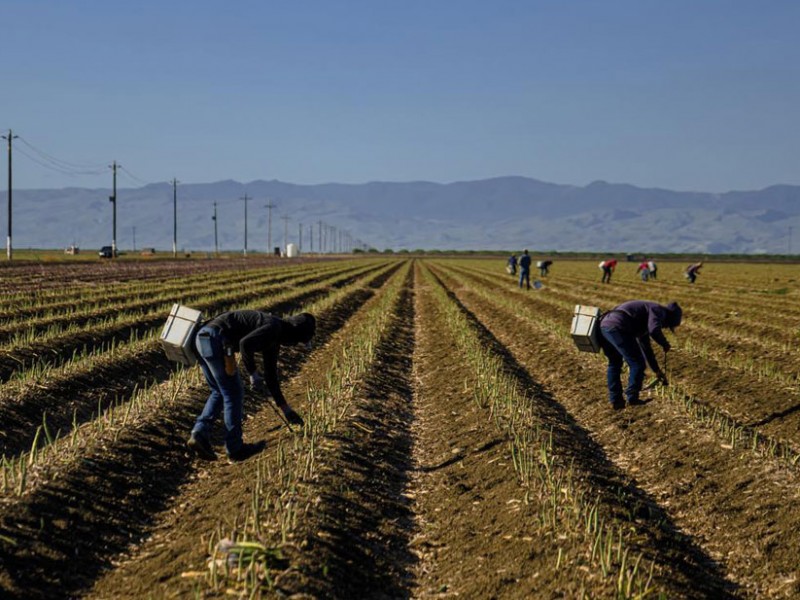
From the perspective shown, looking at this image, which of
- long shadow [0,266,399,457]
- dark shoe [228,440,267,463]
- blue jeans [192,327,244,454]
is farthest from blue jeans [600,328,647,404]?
long shadow [0,266,399,457]

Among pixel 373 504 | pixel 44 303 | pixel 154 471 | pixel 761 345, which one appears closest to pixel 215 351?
pixel 154 471

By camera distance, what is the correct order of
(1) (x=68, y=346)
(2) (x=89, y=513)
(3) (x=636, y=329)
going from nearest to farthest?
(2) (x=89, y=513)
(3) (x=636, y=329)
(1) (x=68, y=346)

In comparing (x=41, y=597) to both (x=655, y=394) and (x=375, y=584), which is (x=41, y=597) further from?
(x=655, y=394)

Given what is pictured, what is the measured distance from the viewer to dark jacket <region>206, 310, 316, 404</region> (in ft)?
27.7

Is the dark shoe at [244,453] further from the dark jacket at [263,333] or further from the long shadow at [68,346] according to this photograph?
the long shadow at [68,346]

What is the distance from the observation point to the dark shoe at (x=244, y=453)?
924 centimetres

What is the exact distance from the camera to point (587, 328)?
460 inches

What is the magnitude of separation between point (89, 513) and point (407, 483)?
123 inches

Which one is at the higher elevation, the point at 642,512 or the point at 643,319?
the point at 643,319

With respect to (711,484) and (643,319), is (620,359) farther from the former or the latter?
(711,484)

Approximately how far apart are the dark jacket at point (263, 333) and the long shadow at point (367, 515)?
1329 mm

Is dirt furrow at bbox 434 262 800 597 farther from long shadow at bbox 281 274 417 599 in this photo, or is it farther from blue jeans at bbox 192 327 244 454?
blue jeans at bbox 192 327 244 454

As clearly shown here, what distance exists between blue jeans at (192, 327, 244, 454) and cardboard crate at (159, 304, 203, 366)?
0.12 metres

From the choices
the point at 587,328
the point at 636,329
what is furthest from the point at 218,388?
the point at 636,329
